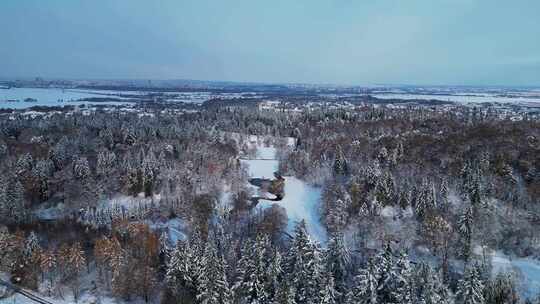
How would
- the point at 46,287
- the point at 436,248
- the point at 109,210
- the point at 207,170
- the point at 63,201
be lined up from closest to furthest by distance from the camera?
the point at 46,287, the point at 436,248, the point at 109,210, the point at 63,201, the point at 207,170

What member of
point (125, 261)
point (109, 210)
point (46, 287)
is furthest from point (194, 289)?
point (109, 210)

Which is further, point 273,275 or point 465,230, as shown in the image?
point 465,230

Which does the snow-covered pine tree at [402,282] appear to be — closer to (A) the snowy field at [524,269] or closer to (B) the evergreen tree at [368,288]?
(B) the evergreen tree at [368,288]

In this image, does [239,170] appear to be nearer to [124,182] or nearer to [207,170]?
[207,170]

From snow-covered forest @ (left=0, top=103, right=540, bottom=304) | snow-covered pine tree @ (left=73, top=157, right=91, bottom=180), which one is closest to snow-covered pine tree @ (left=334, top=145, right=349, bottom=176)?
snow-covered forest @ (left=0, top=103, right=540, bottom=304)

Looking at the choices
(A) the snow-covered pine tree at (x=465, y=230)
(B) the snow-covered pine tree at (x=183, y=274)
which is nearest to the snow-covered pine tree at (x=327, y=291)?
(B) the snow-covered pine tree at (x=183, y=274)

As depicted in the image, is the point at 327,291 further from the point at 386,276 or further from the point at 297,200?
the point at 297,200

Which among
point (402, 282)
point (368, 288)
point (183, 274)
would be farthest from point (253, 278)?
point (402, 282)
